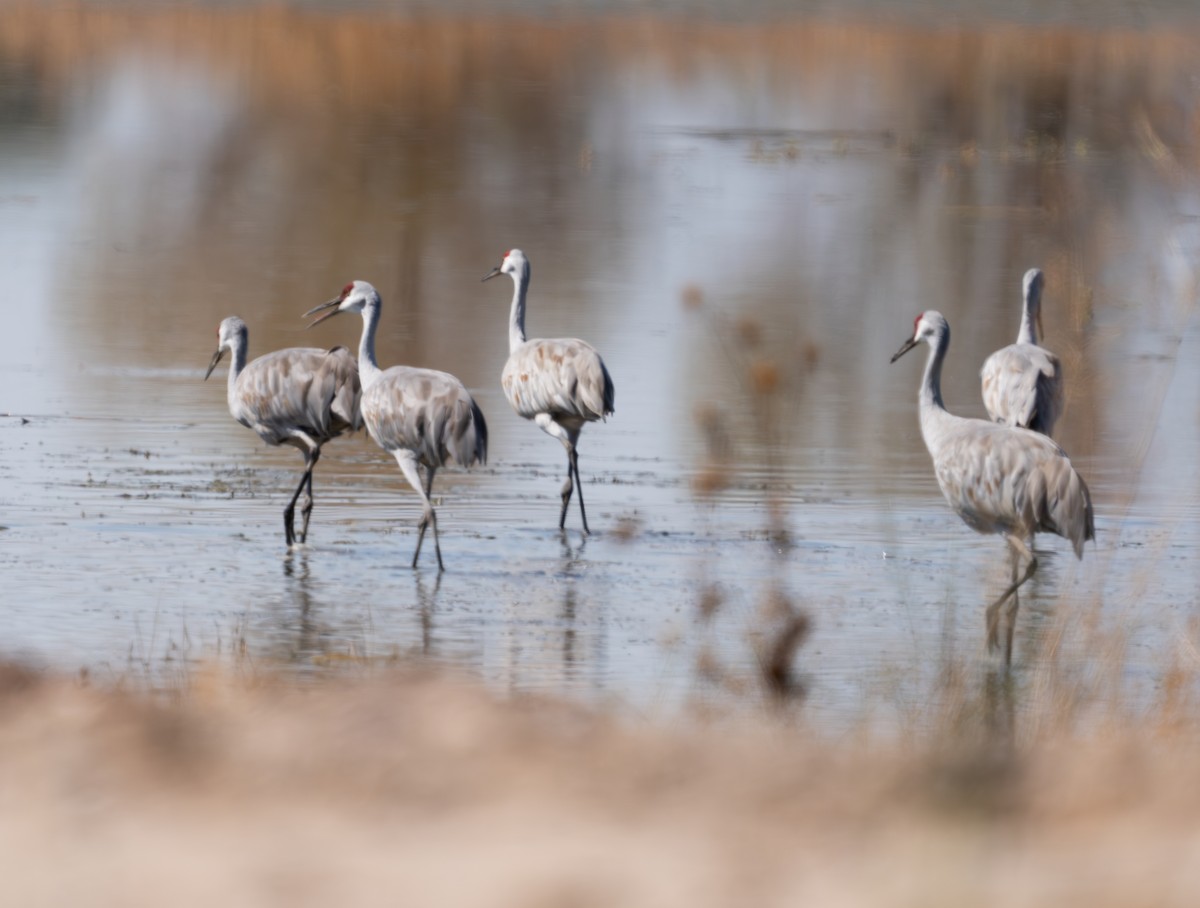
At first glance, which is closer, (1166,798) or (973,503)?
(1166,798)

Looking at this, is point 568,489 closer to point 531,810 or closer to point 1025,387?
point 1025,387

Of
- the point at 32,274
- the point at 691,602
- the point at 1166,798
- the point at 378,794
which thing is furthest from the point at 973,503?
the point at 32,274

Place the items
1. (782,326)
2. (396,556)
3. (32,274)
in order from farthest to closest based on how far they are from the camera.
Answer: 1. (32,274)
2. (782,326)
3. (396,556)

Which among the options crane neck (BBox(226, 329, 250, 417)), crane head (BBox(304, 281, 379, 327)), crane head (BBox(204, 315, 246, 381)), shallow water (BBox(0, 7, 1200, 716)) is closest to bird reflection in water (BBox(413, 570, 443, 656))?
shallow water (BBox(0, 7, 1200, 716))

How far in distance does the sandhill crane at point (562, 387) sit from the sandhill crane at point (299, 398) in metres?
1.10

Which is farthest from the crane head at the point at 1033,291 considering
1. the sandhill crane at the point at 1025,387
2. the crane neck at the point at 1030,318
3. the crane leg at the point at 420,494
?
the crane leg at the point at 420,494

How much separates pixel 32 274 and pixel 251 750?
1599 centimetres

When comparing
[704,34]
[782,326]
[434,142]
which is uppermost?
[704,34]

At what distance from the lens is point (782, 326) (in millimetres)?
18938

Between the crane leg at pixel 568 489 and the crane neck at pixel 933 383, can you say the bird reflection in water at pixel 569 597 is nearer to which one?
the crane leg at pixel 568 489

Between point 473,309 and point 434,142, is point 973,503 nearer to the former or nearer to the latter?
point 473,309

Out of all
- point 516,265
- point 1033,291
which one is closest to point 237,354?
point 516,265

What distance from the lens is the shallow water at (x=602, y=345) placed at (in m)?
9.34

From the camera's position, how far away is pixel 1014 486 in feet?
33.2
